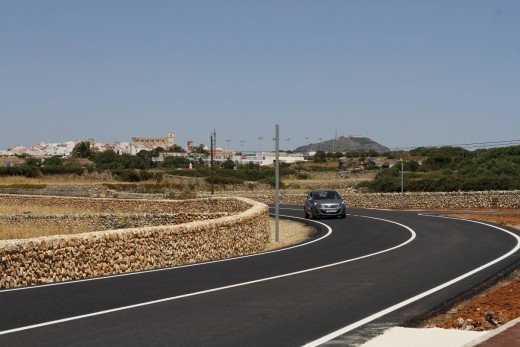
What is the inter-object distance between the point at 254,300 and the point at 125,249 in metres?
6.19

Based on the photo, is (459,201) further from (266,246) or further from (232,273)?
(232,273)

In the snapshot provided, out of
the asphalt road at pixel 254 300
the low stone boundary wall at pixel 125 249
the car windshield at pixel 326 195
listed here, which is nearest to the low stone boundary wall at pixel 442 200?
the car windshield at pixel 326 195

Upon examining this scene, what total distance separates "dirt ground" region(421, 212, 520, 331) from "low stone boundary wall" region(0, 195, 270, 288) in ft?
26.6

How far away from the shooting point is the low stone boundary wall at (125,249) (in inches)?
579

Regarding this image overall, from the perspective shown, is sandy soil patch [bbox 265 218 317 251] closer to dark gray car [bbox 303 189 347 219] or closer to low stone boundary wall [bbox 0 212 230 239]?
dark gray car [bbox 303 189 347 219]

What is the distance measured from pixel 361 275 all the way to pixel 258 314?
531 centimetres

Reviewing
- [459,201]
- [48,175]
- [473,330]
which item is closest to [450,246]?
[473,330]

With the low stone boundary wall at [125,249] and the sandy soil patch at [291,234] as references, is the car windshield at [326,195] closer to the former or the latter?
the sandy soil patch at [291,234]

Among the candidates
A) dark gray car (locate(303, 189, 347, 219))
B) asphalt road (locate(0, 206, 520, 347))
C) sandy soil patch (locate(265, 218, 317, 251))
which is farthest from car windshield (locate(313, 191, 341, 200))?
asphalt road (locate(0, 206, 520, 347))

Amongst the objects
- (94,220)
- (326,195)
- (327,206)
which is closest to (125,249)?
(94,220)

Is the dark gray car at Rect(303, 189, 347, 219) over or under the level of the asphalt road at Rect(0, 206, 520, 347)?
under

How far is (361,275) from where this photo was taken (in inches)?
610

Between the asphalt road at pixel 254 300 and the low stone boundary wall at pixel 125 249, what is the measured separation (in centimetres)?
125

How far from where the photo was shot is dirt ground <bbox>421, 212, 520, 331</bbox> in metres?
10.3
